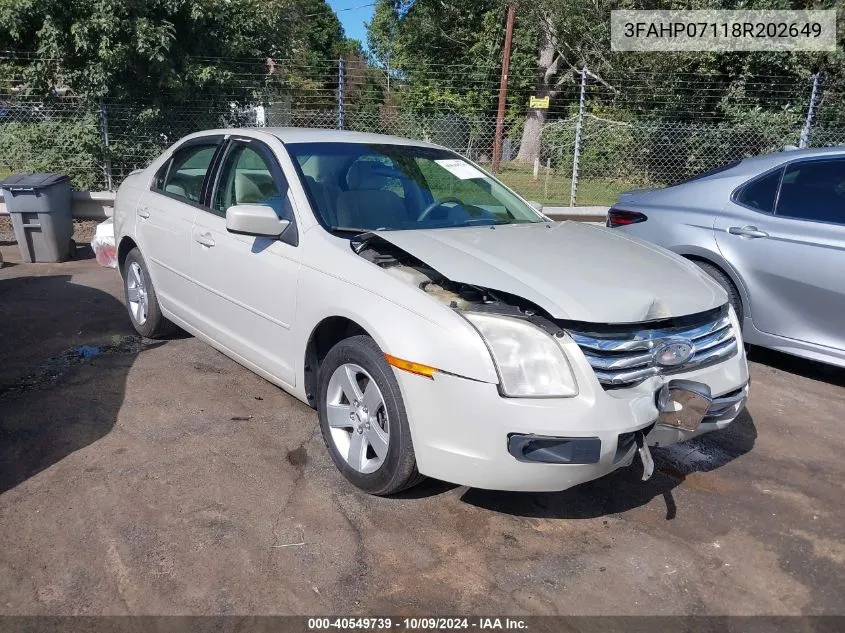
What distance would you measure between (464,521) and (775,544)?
136cm

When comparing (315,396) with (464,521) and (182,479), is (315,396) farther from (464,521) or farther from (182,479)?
(464,521)

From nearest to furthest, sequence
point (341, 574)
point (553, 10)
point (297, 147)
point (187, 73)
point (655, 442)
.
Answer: point (341, 574) → point (655, 442) → point (297, 147) → point (187, 73) → point (553, 10)

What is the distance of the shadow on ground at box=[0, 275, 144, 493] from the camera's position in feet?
12.4

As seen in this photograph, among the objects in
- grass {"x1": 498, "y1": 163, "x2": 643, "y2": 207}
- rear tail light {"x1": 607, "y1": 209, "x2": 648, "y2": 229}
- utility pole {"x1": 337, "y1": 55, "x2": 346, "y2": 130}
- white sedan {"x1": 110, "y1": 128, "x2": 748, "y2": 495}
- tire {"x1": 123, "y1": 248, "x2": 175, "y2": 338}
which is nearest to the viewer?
white sedan {"x1": 110, "y1": 128, "x2": 748, "y2": 495}

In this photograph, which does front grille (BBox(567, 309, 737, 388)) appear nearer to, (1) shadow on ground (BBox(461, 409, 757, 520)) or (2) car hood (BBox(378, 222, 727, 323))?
(2) car hood (BBox(378, 222, 727, 323))

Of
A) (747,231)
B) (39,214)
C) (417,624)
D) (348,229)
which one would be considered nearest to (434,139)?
(39,214)

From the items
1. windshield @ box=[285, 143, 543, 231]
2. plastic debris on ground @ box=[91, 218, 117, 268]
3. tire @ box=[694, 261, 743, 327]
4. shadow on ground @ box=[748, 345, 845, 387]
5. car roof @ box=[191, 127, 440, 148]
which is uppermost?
car roof @ box=[191, 127, 440, 148]

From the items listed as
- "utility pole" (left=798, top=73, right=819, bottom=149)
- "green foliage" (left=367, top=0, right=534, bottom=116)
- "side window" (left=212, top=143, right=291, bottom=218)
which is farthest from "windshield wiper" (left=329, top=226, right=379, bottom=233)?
"green foliage" (left=367, top=0, right=534, bottom=116)

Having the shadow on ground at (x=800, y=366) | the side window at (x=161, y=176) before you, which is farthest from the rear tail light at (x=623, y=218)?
the side window at (x=161, y=176)

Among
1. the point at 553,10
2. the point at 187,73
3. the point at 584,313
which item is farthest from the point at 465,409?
the point at 553,10

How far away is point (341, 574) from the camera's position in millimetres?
2811

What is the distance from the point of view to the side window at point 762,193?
16.8 feet

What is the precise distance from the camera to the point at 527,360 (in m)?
2.83

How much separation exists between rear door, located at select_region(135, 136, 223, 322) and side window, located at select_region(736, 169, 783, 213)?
3.73 metres
